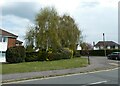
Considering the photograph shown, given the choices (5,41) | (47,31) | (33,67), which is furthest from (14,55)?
(5,41)

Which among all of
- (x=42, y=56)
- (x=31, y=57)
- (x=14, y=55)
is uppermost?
(x=14, y=55)

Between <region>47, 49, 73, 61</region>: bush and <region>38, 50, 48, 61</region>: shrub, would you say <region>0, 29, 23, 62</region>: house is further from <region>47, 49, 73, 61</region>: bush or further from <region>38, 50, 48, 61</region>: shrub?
<region>47, 49, 73, 61</region>: bush

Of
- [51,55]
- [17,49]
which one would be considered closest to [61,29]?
[51,55]

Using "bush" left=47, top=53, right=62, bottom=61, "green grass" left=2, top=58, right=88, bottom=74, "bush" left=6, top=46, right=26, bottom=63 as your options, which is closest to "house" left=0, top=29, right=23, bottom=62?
"bush" left=47, top=53, right=62, bottom=61

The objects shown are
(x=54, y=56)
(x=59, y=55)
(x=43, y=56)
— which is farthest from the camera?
(x=59, y=55)

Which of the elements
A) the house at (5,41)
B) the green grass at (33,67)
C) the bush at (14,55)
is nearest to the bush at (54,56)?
the bush at (14,55)

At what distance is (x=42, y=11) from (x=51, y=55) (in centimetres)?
1252

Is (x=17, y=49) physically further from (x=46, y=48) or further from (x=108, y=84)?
(x=108, y=84)

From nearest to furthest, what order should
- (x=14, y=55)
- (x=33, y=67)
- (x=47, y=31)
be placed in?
(x=33, y=67)
(x=14, y=55)
(x=47, y=31)

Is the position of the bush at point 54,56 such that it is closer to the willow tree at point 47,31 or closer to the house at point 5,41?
the willow tree at point 47,31

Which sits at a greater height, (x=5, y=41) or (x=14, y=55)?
(x=5, y=41)

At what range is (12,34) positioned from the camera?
53.0 metres

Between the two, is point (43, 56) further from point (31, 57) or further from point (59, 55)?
point (59, 55)

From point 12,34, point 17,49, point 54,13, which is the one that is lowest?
point 17,49
